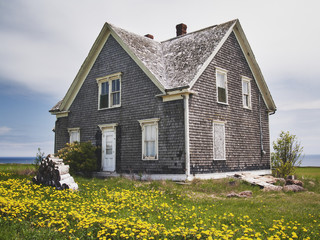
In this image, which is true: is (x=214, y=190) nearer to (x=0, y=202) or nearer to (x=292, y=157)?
(x=0, y=202)

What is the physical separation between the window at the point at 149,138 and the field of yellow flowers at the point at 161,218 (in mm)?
4627

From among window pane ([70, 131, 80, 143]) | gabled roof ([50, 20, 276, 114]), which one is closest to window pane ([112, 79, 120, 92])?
gabled roof ([50, 20, 276, 114])

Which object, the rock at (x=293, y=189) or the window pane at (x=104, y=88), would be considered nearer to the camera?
the rock at (x=293, y=189)

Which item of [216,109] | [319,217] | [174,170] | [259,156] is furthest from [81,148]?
[319,217]

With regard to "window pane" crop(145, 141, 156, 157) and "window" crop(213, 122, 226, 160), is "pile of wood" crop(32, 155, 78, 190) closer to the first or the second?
"window pane" crop(145, 141, 156, 157)

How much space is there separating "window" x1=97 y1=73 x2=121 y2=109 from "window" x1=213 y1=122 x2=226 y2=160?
595 cm

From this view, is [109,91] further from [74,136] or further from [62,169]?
[62,169]

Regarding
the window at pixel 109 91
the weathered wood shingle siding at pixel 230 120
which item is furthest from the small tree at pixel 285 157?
the window at pixel 109 91

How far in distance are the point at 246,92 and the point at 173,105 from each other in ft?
22.6

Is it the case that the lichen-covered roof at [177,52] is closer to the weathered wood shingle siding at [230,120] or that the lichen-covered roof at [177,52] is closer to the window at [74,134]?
the weathered wood shingle siding at [230,120]

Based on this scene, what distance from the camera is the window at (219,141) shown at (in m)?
17.1

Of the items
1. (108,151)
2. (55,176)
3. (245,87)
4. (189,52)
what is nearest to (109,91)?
(108,151)

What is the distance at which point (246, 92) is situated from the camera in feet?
68.0

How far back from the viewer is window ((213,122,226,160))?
17078 mm
